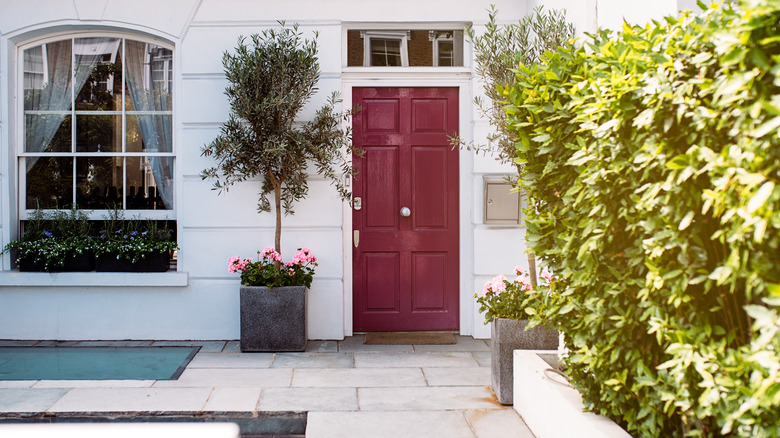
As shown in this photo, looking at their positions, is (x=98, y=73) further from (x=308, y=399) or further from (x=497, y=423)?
(x=497, y=423)

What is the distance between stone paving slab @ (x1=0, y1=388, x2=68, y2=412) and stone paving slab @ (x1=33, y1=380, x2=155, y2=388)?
114mm

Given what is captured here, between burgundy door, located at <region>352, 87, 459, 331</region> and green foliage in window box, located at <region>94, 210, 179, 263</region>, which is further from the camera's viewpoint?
burgundy door, located at <region>352, 87, 459, 331</region>

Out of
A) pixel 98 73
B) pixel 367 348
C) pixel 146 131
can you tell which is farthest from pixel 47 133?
pixel 367 348

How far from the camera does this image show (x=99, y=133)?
20.0ft

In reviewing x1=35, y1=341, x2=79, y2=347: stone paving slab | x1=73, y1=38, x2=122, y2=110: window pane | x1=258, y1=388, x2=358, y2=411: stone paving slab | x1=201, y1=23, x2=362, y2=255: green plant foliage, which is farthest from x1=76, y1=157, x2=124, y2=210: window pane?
x1=258, y1=388, x2=358, y2=411: stone paving slab

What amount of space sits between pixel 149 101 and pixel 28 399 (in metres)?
3.06

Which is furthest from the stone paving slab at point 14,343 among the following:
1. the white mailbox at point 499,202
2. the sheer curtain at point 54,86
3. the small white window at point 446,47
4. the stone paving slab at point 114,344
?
the small white window at point 446,47

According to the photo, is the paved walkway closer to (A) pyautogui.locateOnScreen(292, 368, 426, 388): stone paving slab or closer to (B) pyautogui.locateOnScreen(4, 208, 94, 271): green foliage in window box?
(A) pyautogui.locateOnScreen(292, 368, 426, 388): stone paving slab

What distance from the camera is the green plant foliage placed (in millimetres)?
5223

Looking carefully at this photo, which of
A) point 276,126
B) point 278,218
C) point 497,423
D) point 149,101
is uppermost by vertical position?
point 149,101

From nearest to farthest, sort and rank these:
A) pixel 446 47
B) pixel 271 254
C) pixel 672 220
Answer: pixel 672 220, pixel 271 254, pixel 446 47

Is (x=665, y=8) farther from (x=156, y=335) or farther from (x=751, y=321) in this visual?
(x=156, y=335)

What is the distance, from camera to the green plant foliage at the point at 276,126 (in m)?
5.22

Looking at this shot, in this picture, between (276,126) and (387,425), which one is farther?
(276,126)
